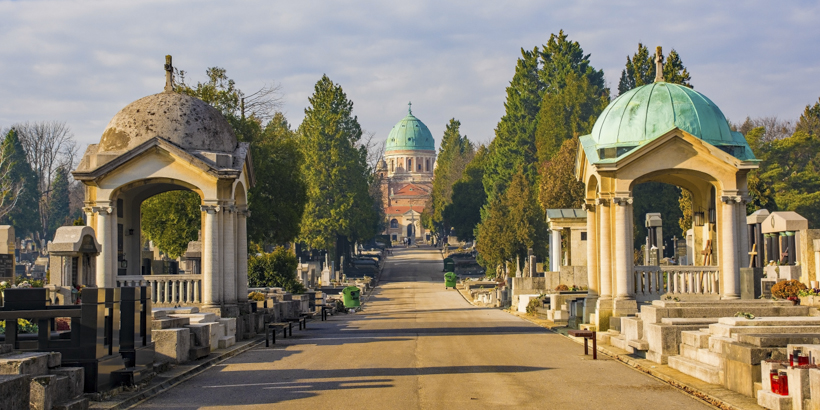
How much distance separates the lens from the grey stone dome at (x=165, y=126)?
2153cm

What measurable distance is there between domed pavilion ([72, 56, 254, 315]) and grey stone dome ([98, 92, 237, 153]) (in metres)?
0.02

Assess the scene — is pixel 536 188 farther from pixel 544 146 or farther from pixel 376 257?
pixel 376 257

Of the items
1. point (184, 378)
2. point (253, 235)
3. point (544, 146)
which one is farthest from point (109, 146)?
point (544, 146)

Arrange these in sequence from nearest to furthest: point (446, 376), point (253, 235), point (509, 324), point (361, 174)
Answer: point (446, 376) < point (509, 324) < point (253, 235) < point (361, 174)

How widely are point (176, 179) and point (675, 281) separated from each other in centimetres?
1212

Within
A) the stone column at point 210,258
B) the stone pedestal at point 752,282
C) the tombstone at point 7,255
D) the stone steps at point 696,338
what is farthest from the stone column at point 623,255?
the tombstone at point 7,255

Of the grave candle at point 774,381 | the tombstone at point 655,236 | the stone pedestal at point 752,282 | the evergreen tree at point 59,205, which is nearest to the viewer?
the grave candle at point 774,381

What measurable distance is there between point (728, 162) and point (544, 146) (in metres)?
49.7

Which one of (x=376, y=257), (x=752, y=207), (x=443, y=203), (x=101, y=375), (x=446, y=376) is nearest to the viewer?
(x=101, y=375)

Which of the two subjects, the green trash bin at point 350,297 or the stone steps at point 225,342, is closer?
the stone steps at point 225,342

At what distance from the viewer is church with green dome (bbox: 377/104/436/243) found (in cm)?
17738

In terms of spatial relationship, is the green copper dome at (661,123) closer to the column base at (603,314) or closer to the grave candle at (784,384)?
the column base at (603,314)

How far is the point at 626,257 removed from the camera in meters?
20.4

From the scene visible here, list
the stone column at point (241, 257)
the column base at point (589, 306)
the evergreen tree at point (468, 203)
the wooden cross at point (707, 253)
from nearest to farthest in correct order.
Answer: the column base at point (589, 306) → the wooden cross at point (707, 253) → the stone column at point (241, 257) → the evergreen tree at point (468, 203)
